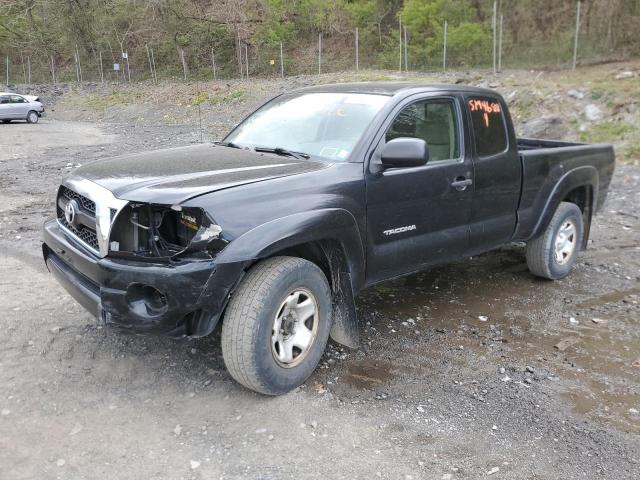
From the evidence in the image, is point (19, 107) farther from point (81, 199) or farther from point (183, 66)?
point (81, 199)

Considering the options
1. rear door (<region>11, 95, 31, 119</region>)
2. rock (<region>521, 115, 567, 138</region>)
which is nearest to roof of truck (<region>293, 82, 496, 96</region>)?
rock (<region>521, 115, 567, 138</region>)

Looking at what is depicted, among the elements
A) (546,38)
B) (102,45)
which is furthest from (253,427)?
(102,45)

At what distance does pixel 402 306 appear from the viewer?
5367 millimetres

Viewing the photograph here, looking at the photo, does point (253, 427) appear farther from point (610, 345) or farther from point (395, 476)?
point (610, 345)

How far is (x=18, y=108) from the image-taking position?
25594mm

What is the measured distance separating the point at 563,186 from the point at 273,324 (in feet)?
11.6

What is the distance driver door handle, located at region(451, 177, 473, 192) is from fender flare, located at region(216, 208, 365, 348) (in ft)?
3.53

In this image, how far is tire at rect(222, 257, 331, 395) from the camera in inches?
136

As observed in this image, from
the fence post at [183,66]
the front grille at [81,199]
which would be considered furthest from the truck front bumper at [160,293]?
the fence post at [183,66]

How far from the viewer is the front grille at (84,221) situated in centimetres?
366

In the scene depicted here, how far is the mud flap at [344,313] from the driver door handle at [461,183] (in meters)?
1.24

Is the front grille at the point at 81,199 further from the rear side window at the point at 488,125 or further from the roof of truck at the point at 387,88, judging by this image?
the rear side window at the point at 488,125

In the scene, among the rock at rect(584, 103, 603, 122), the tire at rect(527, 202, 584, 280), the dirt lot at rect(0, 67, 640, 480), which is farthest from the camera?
the rock at rect(584, 103, 603, 122)

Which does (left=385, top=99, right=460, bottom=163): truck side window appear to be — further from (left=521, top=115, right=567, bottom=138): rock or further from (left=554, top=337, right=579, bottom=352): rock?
(left=521, top=115, right=567, bottom=138): rock
